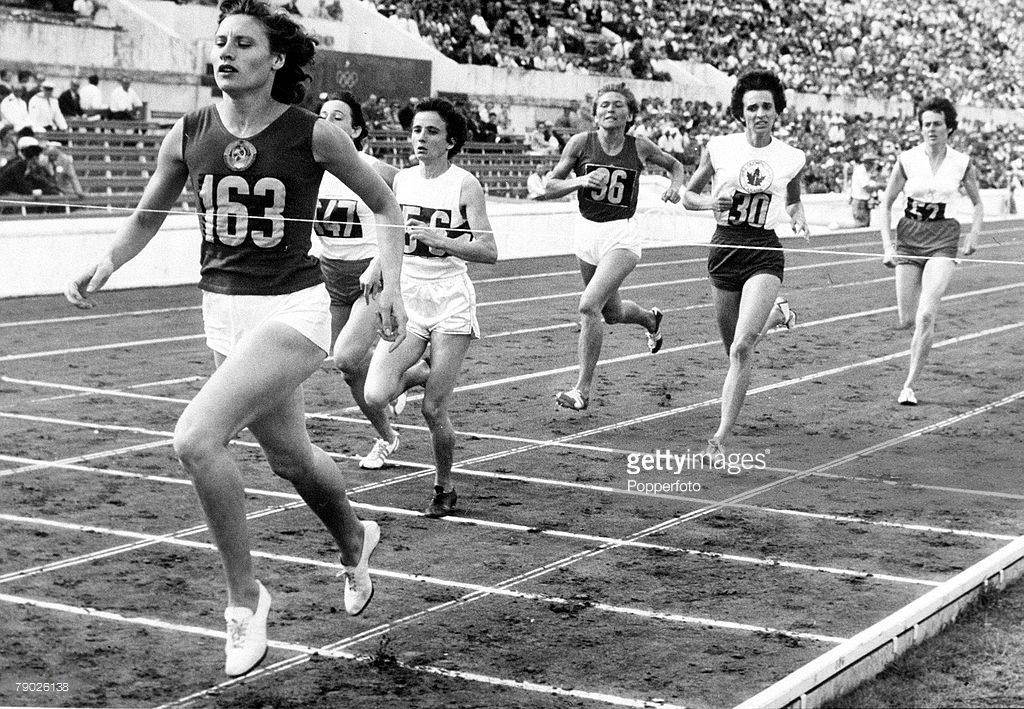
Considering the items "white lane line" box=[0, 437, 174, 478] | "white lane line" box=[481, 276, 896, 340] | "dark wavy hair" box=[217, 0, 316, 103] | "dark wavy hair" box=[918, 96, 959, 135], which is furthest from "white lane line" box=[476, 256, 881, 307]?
"dark wavy hair" box=[217, 0, 316, 103]

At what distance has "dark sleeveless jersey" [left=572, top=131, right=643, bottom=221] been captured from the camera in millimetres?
10156

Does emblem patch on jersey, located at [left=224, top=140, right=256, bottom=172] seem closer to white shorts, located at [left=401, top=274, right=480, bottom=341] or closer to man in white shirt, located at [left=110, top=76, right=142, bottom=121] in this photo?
white shorts, located at [left=401, top=274, right=480, bottom=341]

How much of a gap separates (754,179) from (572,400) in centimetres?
219

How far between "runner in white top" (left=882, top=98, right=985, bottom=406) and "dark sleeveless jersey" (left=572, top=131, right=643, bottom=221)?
5.69ft

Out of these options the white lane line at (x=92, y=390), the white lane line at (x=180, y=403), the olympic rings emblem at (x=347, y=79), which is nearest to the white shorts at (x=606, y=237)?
the white lane line at (x=180, y=403)

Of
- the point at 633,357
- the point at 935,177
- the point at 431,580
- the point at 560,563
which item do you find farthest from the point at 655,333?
the point at 431,580

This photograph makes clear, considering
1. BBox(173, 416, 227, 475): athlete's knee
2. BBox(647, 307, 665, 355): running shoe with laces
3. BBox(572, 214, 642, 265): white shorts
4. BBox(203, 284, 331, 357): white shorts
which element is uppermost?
BBox(203, 284, 331, 357): white shorts

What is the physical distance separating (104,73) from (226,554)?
2191cm

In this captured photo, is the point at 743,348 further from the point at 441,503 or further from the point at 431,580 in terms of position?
the point at 431,580

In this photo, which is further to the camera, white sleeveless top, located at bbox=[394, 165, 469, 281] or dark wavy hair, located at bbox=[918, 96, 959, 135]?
dark wavy hair, located at bbox=[918, 96, 959, 135]

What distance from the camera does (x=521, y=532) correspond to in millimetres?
6871

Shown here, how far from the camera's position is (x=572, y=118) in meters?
34.2

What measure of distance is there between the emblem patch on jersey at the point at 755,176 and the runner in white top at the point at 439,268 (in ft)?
5.85

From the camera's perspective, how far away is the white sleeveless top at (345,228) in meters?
8.23
